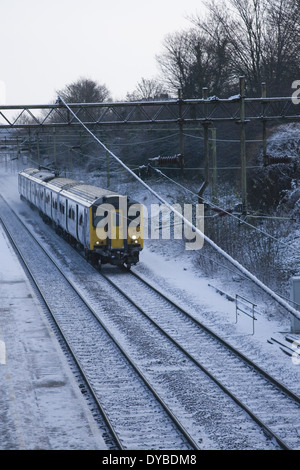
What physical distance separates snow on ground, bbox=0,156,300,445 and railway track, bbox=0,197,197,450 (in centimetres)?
76

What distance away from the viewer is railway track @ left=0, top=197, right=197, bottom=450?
10.5 metres

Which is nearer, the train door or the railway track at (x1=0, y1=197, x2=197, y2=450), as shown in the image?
the railway track at (x1=0, y1=197, x2=197, y2=450)

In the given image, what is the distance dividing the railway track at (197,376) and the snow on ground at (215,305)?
0.51 meters

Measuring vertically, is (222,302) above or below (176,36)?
below

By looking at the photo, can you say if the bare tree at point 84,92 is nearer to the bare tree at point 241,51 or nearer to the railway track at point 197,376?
A: the bare tree at point 241,51

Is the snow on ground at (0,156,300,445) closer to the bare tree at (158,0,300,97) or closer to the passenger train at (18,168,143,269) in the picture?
the passenger train at (18,168,143,269)

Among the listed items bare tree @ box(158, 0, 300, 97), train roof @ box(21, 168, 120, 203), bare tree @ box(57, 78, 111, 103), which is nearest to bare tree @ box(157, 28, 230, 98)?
bare tree @ box(158, 0, 300, 97)

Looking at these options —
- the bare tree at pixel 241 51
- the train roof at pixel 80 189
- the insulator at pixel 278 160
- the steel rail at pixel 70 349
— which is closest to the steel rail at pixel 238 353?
the steel rail at pixel 70 349

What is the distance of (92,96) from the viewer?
294 feet

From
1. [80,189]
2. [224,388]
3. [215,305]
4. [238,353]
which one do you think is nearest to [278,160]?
[80,189]

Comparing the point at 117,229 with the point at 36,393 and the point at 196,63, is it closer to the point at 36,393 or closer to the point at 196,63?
the point at 36,393
